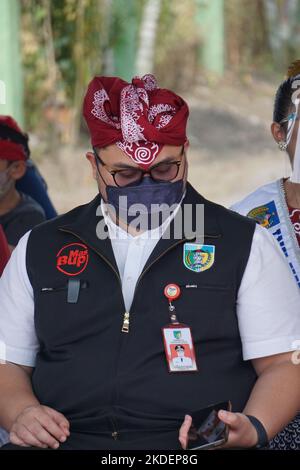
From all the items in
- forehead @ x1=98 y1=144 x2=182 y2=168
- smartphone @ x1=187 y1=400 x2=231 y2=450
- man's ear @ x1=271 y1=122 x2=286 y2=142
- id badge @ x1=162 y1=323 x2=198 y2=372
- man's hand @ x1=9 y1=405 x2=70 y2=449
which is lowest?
man's hand @ x1=9 y1=405 x2=70 y2=449

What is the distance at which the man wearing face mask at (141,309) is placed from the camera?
2.80 meters

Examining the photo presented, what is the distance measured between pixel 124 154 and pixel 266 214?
85 centimetres

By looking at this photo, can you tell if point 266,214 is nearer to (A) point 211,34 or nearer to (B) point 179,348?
(B) point 179,348

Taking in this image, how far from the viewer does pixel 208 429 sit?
259cm

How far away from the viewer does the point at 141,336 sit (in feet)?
9.29

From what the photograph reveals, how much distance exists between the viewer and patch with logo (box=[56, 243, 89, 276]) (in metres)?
2.96

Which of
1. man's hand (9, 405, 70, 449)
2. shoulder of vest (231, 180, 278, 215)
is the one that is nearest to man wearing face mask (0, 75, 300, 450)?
man's hand (9, 405, 70, 449)

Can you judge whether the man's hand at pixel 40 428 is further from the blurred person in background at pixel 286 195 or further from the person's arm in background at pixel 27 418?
the blurred person in background at pixel 286 195

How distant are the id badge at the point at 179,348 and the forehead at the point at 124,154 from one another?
20.7 inches

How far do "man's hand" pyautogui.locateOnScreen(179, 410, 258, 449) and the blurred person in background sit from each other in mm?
922

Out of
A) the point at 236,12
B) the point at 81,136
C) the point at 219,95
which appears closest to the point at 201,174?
the point at 81,136

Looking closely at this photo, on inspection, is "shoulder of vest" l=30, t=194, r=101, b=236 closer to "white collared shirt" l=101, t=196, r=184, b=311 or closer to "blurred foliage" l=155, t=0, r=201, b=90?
"white collared shirt" l=101, t=196, r=184, b=311

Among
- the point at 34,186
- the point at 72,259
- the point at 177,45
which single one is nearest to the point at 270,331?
the point at 72,259

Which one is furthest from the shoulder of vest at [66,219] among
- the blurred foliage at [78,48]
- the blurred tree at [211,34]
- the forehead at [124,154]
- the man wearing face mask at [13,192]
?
the blurred tree at [211,34]
